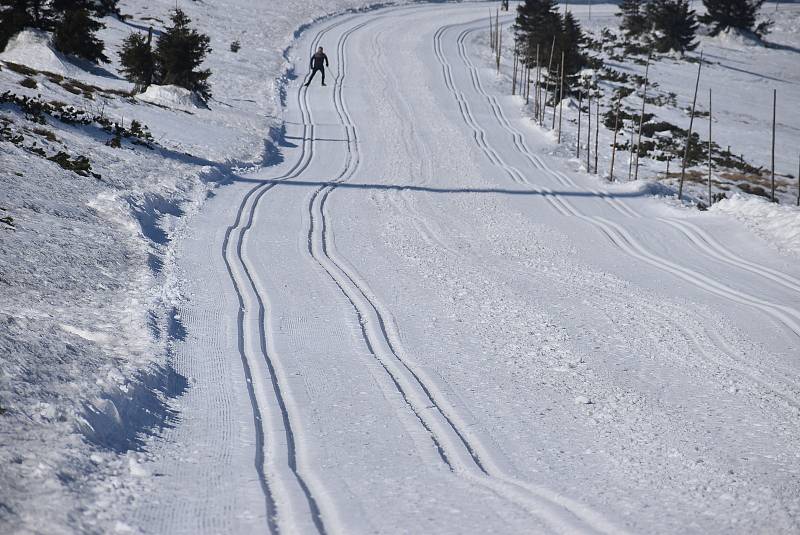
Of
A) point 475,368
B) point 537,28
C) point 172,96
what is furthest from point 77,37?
point 537,28

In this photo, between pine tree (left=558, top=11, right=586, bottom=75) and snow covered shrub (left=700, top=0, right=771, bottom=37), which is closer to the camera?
pine tree (left=558, top=11, right=586, bottom=75)

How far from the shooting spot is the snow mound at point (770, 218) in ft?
39.5

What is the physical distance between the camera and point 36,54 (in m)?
21.1

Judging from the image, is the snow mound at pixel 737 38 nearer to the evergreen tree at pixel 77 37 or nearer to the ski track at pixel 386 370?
the ski track at pixel 386 370

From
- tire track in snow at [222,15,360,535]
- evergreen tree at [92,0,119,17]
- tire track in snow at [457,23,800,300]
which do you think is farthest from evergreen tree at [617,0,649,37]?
tire track in snow at [222,15,360,535]

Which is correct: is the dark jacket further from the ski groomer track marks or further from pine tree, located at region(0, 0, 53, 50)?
the ski groomer track marks

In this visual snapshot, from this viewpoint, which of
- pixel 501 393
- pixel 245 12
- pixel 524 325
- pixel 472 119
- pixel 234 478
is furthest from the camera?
pixel 245 12

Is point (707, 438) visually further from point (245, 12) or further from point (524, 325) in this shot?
point (245, 12)

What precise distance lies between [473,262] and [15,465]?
291 inches

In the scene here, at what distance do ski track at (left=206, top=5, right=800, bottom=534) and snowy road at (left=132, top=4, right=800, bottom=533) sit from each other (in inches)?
1.1

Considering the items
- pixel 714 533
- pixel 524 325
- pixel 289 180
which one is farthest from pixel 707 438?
pixel 289 180

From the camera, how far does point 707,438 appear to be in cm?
578

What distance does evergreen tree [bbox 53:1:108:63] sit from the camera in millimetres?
21859

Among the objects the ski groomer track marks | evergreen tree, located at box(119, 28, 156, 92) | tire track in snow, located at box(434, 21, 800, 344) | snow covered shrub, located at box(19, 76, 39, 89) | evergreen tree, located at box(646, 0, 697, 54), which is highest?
evergreen tree, located at box(646, 0, 697, 54)
